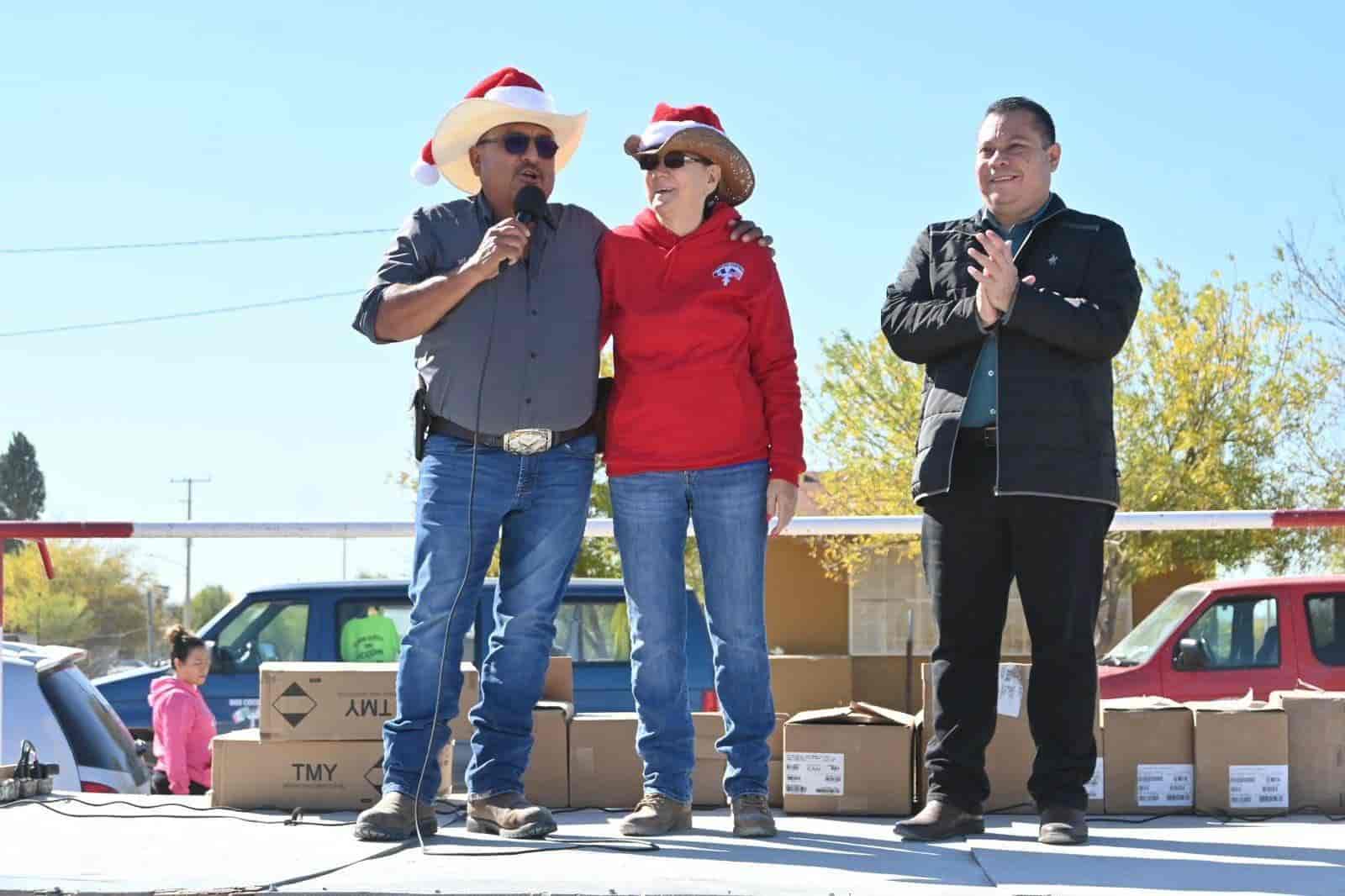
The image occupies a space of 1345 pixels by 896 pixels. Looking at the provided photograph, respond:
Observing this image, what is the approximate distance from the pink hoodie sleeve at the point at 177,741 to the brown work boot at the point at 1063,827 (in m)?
5.21

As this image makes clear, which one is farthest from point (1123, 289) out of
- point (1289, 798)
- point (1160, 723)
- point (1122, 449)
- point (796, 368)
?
point (1122, 449)

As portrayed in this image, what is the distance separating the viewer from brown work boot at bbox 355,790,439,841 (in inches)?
179

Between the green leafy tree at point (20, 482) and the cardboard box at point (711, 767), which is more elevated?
the green leafy tree at point (20, 482)

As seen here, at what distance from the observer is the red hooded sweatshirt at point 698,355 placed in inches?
191

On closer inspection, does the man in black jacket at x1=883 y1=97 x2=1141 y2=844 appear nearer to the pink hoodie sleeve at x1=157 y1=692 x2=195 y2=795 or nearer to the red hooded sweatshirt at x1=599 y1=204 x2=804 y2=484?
the red hooded sweatshirt at x1=599 y1=204 x2=804 y2=484

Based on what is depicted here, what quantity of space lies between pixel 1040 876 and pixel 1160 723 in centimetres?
146

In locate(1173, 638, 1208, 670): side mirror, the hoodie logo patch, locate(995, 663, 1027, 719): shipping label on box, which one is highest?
the hoodie logo patch

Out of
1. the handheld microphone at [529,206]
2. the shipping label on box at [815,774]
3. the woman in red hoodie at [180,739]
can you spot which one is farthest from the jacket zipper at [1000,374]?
the woman in red hoodie at [180,739]

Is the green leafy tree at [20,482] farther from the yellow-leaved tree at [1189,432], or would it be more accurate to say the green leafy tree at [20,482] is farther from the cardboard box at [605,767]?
the cardboard box at [605,767]

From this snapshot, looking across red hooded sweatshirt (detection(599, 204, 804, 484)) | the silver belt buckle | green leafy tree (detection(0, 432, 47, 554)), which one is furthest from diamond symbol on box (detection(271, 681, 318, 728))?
green leafy tree (detection(0, 432, 47, 554))

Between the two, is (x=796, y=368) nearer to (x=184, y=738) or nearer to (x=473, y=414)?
Result: (x=473, y=414)

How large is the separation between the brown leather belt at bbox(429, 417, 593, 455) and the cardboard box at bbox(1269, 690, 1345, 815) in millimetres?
2451

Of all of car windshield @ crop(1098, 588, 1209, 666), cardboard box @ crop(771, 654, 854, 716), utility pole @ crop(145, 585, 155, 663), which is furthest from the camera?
utility pole @ crop(145, 585, 155, 663)

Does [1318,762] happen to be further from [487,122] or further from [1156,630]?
[1156,630]
